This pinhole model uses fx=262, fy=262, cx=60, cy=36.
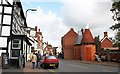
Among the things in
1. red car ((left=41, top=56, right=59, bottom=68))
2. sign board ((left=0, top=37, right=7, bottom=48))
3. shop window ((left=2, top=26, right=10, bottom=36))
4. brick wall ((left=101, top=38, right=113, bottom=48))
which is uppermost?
brick wall ((left=101, top=38, right=113, bottom=48))

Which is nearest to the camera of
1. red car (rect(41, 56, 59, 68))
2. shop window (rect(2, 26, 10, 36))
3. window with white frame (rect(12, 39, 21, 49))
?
shop window (rect(2, 26, 10, 36))

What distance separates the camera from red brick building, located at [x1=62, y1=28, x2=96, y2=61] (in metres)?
68.7

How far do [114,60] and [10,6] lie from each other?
3307 centimetres

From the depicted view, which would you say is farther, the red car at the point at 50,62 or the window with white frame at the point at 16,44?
the red car at the point at 50,62

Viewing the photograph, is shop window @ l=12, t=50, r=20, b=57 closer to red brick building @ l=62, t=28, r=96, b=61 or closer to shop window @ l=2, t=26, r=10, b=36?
shop window @ l=2, t=26, r=10, b=36

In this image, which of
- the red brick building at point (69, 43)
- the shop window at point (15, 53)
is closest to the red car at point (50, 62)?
the shop window at point (15, 53)

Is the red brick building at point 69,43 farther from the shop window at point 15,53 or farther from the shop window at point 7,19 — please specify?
the shop window at point 7,19

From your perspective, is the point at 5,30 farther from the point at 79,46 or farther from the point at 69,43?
the point at 69,43

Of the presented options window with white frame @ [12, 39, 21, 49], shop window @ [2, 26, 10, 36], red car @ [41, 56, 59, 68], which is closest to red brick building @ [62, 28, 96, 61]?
red car @ [41, 56, 59, 68]

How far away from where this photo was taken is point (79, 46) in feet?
270

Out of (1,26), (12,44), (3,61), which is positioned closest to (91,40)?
(12,44)

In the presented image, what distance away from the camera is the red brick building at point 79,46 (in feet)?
225

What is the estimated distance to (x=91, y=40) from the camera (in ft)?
228

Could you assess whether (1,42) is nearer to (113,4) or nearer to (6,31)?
(6,31)
